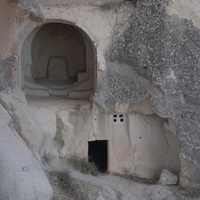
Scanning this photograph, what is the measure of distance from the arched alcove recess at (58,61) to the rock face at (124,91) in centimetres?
65

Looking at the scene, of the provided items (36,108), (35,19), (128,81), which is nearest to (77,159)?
(36,108)

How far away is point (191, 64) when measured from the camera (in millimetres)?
7266

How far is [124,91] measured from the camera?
7652 mm

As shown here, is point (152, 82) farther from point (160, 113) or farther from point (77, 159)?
point (77, 159)

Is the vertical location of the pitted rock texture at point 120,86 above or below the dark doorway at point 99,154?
above

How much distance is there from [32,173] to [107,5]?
3634mm

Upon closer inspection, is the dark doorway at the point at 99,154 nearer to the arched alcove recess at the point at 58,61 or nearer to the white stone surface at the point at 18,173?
the arched alcove recess at the point at 58,61

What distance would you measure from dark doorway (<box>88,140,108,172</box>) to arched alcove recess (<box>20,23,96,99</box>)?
1335 mm

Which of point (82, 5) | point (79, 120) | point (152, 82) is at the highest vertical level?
point (82, 5)

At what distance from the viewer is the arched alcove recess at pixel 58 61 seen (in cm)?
913

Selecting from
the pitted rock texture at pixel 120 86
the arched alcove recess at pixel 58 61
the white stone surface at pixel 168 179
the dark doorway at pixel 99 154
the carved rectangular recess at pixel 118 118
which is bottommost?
the white stone surface at pixel 168 179

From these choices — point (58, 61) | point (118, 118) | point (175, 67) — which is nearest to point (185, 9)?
point (175, 67)

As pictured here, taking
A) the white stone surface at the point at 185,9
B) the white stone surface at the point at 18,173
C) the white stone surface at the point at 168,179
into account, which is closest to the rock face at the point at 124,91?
the white stone surface at the point at 185,9

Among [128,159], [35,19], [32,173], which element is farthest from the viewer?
[128,159]
